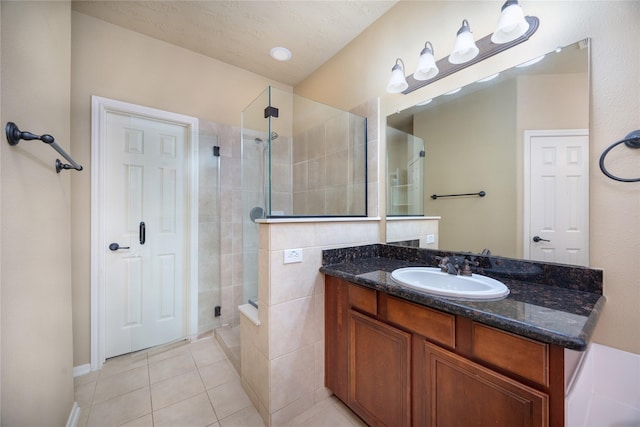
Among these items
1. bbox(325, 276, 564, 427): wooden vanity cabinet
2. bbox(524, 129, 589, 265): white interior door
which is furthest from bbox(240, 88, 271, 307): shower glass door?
bbox(524, 129, 589, 265): white interior door

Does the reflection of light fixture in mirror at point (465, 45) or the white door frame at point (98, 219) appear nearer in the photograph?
the reflection of light fixture in mirror at point (465, 45)

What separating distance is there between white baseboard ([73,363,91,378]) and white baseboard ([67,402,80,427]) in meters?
0.45

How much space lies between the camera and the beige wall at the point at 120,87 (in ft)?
6.08

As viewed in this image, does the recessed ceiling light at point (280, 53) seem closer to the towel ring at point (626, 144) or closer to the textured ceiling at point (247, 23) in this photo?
the textured ceiling at point (247, 23)

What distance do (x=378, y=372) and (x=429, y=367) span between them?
32 centimetres

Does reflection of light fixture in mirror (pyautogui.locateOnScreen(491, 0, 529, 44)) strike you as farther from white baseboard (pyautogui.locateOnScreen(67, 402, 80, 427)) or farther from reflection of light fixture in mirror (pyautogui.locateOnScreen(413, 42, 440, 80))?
white baseboard (pyautogui.locateOnScreen(67, 402, 80, 427))

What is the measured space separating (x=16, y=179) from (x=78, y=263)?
1303 mm

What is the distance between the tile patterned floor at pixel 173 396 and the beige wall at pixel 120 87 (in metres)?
0.36

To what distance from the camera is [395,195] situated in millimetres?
1789

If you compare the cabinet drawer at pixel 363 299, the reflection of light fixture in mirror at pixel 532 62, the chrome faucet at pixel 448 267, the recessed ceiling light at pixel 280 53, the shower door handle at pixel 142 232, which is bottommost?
the cabinet drawer at pixel 363 299

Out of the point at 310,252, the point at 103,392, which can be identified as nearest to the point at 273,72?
the point at 310,252

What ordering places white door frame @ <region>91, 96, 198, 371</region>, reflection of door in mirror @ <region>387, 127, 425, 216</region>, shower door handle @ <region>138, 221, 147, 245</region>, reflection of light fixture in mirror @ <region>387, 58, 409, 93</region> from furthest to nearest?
shower door handle @ <region>138, 221, 147, 245</region> → white door frame @ <region>91, 96, 198, 371</region> → reflection of door in mirror @ <region>387, 127, 425, 216</region> → reflection of light fixture in mirror @ <region>387, 58, 409, 93</region>

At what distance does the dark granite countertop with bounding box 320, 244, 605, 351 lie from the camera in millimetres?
716

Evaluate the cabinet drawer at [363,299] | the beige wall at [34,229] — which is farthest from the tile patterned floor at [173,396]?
the cabinet drawer at [363,299]
